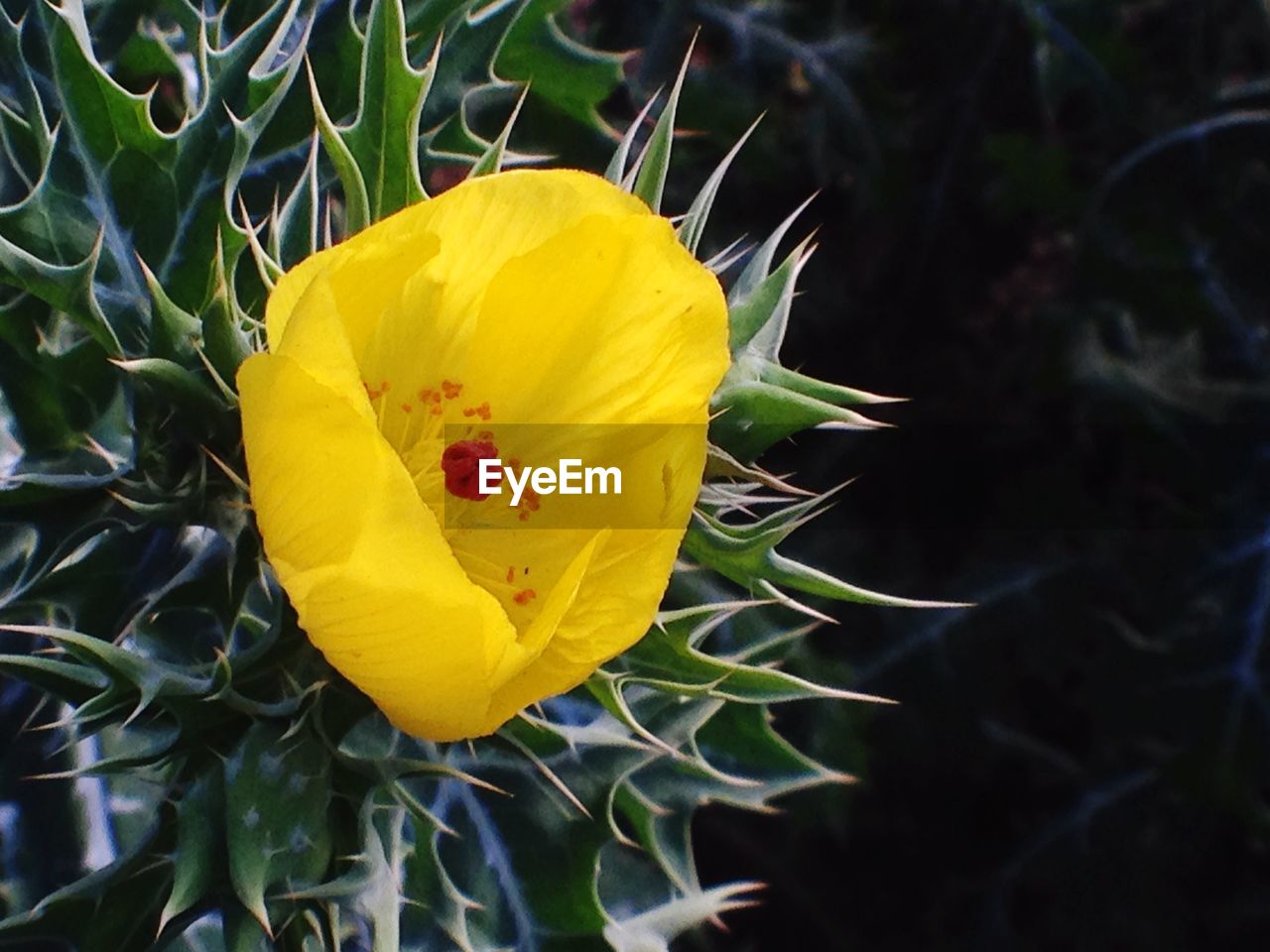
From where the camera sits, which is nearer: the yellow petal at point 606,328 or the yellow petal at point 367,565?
the yellow petal at point 367,565

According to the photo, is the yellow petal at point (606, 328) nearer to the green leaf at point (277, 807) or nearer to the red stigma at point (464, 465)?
the red stigma at point (464, 465)

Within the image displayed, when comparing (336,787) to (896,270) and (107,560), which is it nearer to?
(107,560)


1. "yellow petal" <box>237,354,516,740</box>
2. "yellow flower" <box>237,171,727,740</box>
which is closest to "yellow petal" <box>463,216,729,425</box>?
"yellow flower" <box>237,171,727,740</box>

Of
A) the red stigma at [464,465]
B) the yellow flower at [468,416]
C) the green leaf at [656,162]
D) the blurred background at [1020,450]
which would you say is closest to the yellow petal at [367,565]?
the yellow flower at [468,416]

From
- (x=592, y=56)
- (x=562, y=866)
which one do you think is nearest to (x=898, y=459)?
(x=592, y=56)

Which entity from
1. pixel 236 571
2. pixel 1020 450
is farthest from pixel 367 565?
pixel 1020 450

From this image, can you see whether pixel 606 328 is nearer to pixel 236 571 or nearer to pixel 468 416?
pixel 468 416

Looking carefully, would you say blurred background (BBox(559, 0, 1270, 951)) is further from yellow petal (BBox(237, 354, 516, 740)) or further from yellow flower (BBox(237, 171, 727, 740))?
yellow petal (BBox(237, 354, 516, 740))
